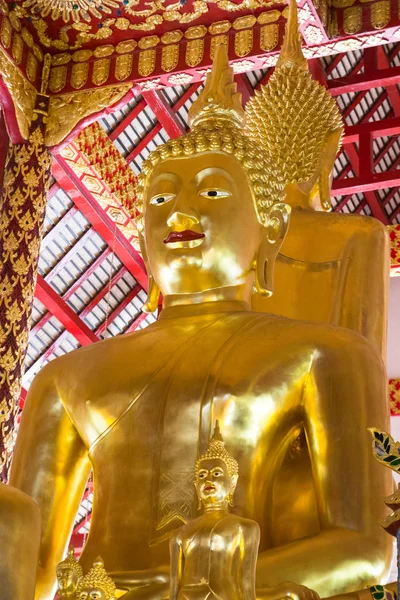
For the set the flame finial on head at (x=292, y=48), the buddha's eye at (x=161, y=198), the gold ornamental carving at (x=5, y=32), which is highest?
the gold ornamental carving at (x=5, y=32)

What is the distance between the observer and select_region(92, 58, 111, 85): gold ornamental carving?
20.7 feet

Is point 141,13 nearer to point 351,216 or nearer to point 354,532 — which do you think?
point 351,216

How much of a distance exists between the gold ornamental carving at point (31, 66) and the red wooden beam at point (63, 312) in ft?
9.08

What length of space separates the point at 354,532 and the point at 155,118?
6712 mm

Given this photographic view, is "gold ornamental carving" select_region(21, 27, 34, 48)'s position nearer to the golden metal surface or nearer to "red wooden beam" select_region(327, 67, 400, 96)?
"red wooden beam" select_region(327, 67, 400, 96)

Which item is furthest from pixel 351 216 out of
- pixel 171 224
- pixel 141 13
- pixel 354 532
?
pixel 141 13

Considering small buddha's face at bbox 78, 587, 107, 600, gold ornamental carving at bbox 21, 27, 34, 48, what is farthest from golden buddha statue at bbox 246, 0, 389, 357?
gold ornamental carving at bbox 21, 27, 34, 48

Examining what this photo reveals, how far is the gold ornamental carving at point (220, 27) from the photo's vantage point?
20.0ft

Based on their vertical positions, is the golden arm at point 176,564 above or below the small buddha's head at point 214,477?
below

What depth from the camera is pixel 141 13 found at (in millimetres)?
6102

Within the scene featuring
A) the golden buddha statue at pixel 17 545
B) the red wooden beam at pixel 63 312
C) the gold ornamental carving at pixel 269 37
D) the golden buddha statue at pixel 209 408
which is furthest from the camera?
the red wooden beam at pixel 63 312

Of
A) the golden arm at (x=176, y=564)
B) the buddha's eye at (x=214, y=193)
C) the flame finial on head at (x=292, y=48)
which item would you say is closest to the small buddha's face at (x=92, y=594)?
the golden arm at (x=176, y=564)

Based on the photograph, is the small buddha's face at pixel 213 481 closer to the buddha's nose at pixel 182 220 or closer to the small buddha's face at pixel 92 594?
the small buddha's face at pixel 92 594

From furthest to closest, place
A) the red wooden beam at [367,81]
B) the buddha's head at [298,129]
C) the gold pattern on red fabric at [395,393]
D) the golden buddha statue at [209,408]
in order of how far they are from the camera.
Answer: the gold pattern on red fabric at [395,393], the red wooden beam at [367,81], the buddha's head at [298,129], the golden buddha statue at [209,408]
